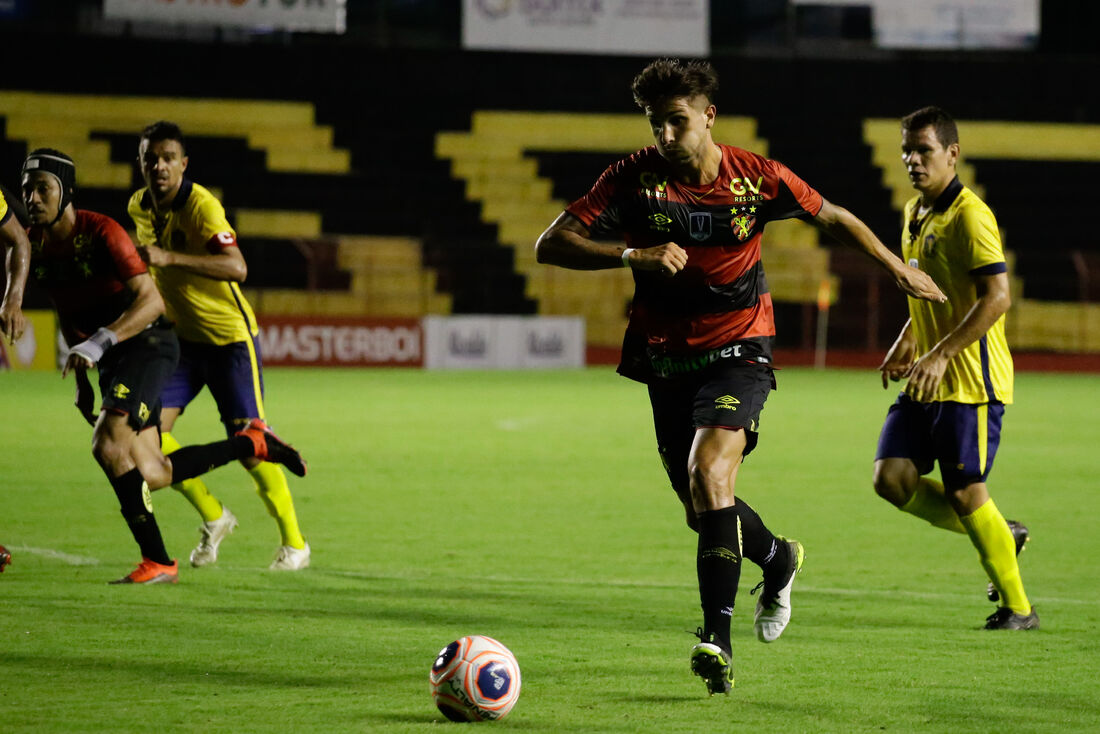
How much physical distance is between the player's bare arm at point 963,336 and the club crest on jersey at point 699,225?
113 centimetres

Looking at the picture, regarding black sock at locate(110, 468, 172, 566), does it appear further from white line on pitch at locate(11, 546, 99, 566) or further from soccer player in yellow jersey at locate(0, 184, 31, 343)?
soccer player in yellow jersey at locate(0, 184, 31, 343)

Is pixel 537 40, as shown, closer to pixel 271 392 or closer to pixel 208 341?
pixel 271 392

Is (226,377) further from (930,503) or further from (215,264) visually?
(930,503)

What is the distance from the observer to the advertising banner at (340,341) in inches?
1007

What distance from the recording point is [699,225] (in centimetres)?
544

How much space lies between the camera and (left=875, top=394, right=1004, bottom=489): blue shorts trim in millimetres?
6336

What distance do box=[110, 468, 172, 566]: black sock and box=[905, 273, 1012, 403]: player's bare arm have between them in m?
3.31

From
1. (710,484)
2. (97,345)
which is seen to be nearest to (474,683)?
(710,484)

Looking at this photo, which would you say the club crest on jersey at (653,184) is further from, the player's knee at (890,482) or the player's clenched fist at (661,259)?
the player's knee at (890,482)

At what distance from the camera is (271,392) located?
64.5 feet

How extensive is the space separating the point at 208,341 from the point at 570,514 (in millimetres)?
2715

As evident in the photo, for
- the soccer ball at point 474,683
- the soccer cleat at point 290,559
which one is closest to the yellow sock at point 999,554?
the soccer ball at point 474,683

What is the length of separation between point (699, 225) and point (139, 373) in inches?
114

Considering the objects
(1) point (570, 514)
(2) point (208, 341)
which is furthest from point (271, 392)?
(2) point (208, 341)
